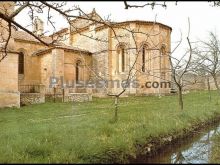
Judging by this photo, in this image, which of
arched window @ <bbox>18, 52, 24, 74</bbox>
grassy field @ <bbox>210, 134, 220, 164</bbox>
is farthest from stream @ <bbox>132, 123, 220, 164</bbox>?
arched window @ <bbox>18, 52, 24, 74</bbox>

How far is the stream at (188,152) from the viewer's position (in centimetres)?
983

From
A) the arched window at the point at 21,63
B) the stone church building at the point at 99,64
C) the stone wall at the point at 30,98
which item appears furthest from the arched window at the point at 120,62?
the stone wall at the point at 30,98

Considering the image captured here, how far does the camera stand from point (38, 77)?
35.8m

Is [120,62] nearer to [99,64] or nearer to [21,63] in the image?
[99,64]

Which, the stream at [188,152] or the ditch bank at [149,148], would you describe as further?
the stream at [188,152]

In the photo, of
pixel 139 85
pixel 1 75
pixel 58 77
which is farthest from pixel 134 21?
pixel 1 75

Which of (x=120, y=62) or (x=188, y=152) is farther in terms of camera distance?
(x=120, y=62)

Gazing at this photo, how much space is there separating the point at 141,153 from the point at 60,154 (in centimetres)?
303

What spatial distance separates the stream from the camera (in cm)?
983

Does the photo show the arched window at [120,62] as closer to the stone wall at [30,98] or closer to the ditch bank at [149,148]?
the stone wall at [30,98]

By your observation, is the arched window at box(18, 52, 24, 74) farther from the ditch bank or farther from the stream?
the stream

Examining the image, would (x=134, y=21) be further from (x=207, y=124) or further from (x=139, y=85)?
(x=207, y=124)

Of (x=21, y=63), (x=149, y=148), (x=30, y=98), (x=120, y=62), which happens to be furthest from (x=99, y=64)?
(x=149, y=148)

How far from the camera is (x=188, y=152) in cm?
1113
